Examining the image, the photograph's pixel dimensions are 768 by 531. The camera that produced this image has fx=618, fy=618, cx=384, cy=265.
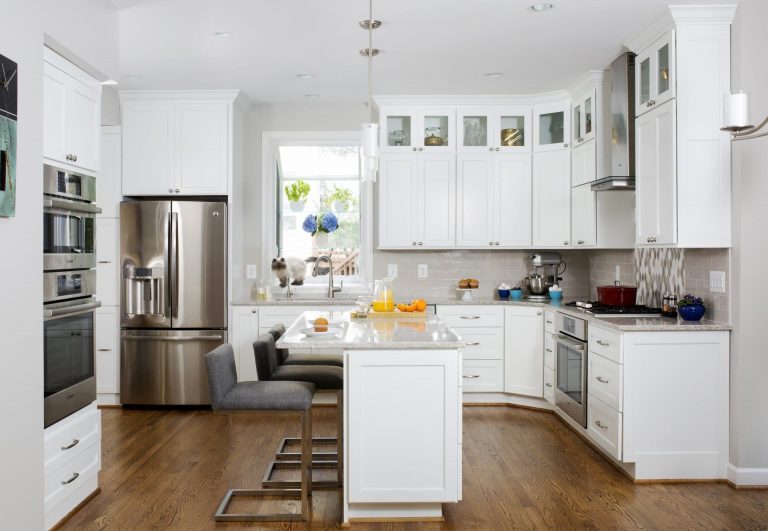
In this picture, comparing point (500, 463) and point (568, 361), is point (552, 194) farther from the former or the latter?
point (500, 463)

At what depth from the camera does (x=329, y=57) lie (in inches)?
173

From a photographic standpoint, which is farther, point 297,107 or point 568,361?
point 297,107

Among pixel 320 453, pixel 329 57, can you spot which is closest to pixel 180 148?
pixel 329 57

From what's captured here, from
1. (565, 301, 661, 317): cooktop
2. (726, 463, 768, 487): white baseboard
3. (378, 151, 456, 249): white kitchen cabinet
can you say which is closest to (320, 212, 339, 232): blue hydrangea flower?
(378, 151, 456, 249): white kitchen cabinet

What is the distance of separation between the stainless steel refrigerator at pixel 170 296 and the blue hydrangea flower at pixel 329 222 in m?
0.98

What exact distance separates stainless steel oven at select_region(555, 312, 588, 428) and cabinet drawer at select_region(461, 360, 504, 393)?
0.62 metres

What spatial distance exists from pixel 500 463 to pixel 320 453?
1118 millimetres

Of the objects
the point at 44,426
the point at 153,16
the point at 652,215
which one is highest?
the point at 153,16

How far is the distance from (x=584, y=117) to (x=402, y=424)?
318cm

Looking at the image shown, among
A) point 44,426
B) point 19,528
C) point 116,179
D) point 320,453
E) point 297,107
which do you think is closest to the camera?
point 19,528

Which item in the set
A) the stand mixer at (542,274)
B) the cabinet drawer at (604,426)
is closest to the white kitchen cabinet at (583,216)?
the stand mixer at (542,274)

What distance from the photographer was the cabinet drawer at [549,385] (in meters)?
4.88

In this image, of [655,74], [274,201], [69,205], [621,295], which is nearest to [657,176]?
[655,74]

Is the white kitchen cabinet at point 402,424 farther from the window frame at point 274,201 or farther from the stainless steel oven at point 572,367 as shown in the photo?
the window frame at point 274,201
